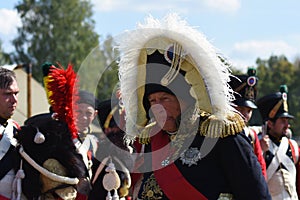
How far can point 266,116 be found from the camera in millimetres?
7254

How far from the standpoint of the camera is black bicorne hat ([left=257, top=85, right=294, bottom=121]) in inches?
282

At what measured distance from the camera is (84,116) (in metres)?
5.91

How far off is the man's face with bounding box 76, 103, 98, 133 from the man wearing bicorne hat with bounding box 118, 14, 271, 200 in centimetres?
188

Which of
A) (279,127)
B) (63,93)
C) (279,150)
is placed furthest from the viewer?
(279,127)

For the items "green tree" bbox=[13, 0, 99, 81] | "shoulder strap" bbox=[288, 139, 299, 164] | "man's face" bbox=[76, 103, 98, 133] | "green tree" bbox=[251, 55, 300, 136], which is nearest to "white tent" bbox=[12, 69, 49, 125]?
"shoulder strap" bbox=[288, 139, 299, 164]

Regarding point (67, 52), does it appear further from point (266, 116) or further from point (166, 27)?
point (166, 27)

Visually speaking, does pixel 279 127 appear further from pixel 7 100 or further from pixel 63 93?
pixel 7 100

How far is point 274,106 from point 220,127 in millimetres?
3810

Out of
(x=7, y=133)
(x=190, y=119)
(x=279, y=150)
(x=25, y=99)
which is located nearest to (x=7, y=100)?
(x=7, y=133)

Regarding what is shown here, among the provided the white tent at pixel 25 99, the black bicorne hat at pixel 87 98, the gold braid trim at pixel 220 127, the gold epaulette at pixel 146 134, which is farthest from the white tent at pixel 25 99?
the gold braid trim at pixel 220 127

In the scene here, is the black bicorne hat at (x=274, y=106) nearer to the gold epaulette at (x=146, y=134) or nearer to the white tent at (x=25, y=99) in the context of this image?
the gold epaulette at (x=146, y=134)

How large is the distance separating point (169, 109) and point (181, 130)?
0.14 metres

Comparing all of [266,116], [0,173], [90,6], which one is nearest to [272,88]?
[90,6]

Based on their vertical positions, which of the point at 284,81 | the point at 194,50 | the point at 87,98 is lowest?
the point at 284,81
